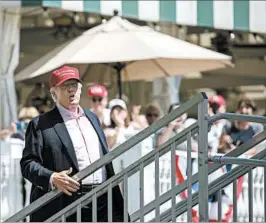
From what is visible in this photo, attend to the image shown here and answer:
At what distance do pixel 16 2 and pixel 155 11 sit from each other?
1947mm

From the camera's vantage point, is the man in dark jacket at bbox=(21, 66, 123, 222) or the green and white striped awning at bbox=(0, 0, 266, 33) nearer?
the man in dark jacket at bbox=(21, 66, 123, 222)

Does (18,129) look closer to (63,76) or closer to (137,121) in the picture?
(137,121)

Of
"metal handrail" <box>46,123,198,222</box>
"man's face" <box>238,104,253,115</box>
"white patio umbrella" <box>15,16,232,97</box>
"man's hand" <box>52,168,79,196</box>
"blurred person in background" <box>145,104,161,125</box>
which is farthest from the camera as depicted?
"man's face" <box>238,104,253,115</box>

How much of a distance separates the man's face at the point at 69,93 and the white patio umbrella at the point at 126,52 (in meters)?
5.71

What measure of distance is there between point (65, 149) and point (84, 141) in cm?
13

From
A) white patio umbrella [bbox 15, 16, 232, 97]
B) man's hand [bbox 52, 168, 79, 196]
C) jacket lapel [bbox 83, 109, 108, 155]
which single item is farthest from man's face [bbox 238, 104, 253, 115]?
man's hand [bbox 52, 168, 79, 196]

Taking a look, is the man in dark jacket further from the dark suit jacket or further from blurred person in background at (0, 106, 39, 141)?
blurred person in background at (0, 106, 39, 141)

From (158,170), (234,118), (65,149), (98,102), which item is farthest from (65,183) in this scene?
(98,102)

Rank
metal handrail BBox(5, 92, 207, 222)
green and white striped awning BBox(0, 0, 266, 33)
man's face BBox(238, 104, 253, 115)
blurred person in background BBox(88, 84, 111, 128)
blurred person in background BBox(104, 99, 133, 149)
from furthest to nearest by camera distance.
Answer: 1. green and white striped awning BBox(0, 0, 266, 33)
2. man's face BBox(238, 104, 253, 115)
3. blurred person in background BBox(88, 84, 111, 128)
4. blurred person in background BBox(104, 99, 133, 149)
5. metal handrail BBox(5, 92, 207, 222)

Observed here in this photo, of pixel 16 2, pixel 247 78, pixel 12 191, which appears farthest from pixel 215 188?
pixel 247 78

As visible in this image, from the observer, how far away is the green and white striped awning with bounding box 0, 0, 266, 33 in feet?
51.6

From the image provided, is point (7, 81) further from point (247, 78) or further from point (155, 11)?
point (247, 78)

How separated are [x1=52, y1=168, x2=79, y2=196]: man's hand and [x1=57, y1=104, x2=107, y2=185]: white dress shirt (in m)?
0.28

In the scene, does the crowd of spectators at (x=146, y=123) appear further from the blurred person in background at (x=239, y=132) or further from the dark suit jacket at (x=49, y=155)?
the dark suit jacket at (x=49, y=155)
